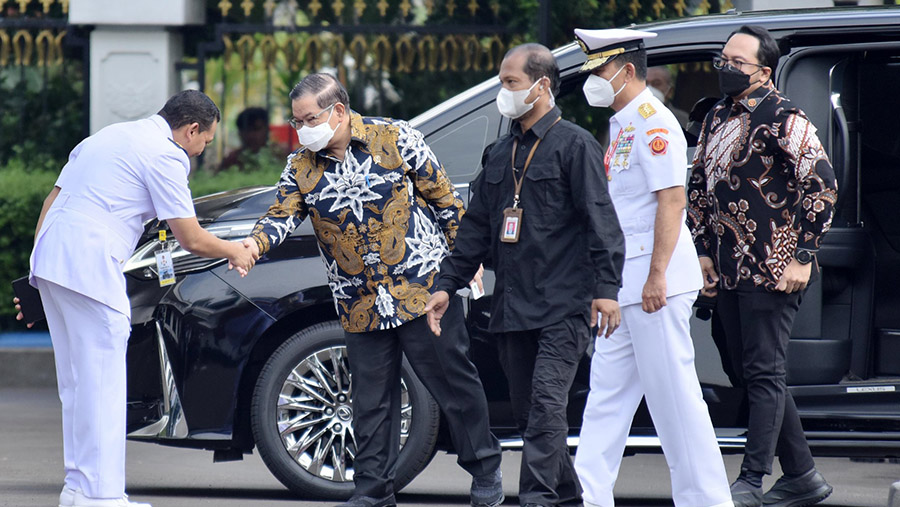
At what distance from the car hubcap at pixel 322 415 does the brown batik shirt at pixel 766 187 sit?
1.51 meters

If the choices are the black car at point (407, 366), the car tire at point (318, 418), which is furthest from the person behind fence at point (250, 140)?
the car tire at point (318, 418)

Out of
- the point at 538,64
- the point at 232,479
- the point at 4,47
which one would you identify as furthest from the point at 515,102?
the point at 4,47

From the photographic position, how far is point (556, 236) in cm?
482

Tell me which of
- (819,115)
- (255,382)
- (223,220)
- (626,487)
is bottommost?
(626,487)

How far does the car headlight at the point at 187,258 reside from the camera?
5758 mm

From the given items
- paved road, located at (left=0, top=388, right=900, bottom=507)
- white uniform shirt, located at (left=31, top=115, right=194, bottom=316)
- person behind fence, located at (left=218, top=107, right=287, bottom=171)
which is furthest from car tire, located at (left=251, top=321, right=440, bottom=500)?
person behind fence, located at (left=218, top=107, right=287, bottom=171)

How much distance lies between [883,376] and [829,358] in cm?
38

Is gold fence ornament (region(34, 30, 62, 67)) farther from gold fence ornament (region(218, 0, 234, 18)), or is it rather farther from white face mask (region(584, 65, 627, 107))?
white face mask (region(584, 65, 627, 107))

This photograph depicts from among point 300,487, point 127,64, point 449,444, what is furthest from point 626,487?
point 127,64

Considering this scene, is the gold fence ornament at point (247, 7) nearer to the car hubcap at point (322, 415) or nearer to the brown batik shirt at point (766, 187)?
the car hubcap at point (322, 415)

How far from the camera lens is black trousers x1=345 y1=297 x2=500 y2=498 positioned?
526cm

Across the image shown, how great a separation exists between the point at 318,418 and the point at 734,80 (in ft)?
7.13

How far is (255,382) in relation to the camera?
19.1 feet

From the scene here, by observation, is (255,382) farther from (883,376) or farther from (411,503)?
(883,376)
